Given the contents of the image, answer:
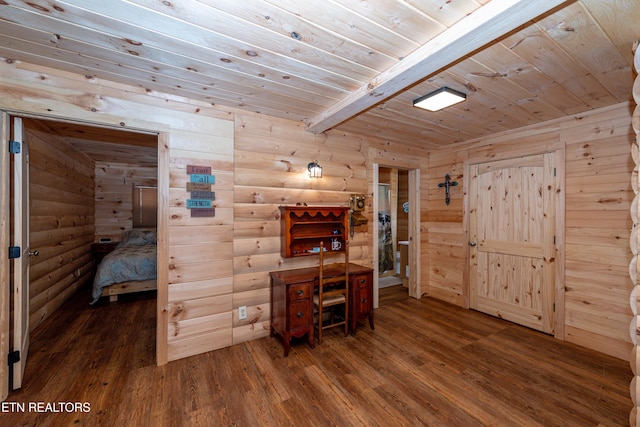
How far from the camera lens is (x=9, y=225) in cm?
199

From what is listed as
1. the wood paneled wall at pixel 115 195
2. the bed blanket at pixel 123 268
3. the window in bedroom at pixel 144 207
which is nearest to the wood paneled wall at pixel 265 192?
the bed blanket at pixel 123 268

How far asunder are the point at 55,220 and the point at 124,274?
1153 millimetres

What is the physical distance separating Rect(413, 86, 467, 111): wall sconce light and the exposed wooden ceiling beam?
45 cm

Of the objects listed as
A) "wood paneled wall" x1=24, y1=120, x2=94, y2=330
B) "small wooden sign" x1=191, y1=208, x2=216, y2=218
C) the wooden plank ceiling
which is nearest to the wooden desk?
"small wooden sign" x1=191, y1=208, x2=216, y2=218

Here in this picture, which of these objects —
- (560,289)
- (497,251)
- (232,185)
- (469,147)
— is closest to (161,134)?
(232,185)

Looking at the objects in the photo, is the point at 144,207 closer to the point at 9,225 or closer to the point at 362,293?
the point at 9,225

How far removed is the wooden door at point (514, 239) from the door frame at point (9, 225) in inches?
153

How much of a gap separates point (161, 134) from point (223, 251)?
49.3 inches

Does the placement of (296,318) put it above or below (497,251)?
below

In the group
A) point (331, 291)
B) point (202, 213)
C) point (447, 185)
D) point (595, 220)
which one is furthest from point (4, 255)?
point (595, 220)

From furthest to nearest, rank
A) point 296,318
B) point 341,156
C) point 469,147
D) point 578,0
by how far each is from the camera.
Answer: point 469,147
point 341,156
point 296,318
point 578,0

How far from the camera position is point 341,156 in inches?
138

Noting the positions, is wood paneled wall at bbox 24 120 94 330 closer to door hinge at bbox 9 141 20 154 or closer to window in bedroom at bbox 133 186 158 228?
window in bedroom at bbox 133 186 158 228

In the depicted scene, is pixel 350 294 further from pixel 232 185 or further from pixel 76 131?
pixel 76 131
